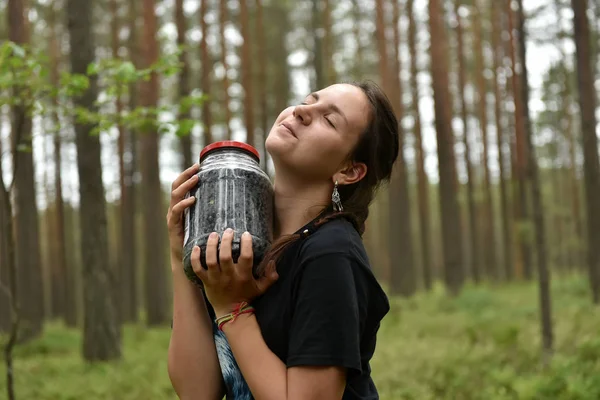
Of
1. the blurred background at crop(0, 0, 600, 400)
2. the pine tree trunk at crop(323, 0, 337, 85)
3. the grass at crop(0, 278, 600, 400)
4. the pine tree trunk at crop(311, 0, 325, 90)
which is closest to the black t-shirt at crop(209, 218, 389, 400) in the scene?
the blurred background at crop(0, 0, 600, 400)

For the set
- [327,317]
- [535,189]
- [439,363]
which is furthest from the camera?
[439,363]

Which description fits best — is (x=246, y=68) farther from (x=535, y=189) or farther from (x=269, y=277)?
(x=269, y=277)

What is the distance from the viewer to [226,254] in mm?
1648

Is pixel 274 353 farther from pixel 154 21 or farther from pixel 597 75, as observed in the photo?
pixel 597 75

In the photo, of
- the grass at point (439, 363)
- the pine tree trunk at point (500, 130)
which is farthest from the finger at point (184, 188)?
the pine tree trunk at point (500, 130)

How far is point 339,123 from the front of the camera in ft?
6.19

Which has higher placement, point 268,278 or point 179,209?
point 179,209

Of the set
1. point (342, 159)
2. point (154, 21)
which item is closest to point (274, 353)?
point (342, 159)

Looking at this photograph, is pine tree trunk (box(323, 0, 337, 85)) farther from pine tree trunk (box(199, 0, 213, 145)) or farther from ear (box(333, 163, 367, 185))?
ear (box(333, 163, 367, 185))

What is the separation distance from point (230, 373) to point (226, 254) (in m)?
0.41

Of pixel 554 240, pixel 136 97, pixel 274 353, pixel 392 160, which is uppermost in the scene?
pixel 136 97

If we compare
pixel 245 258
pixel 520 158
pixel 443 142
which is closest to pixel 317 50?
pixel 443 142

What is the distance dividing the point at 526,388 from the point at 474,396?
652 mm

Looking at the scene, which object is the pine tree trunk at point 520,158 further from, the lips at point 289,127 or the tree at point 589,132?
the lips at point 289,127
